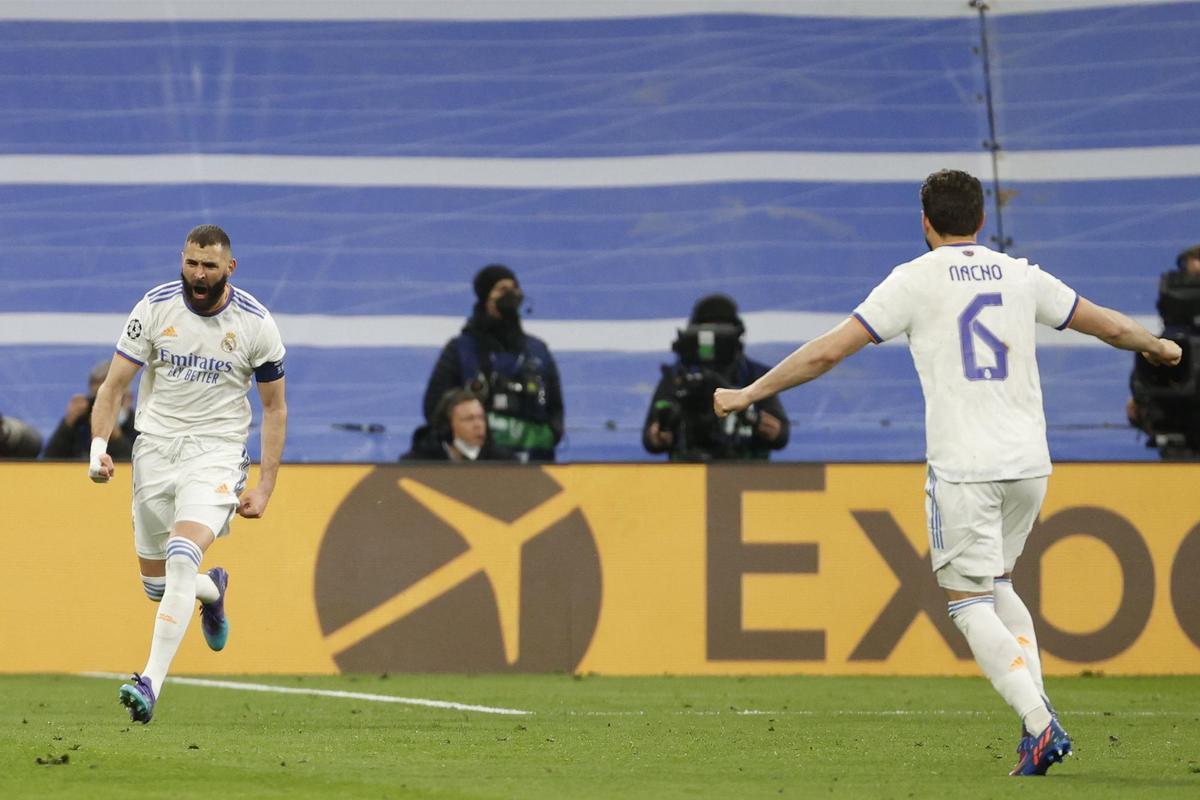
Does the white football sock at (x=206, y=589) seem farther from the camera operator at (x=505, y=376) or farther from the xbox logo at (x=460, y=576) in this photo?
the camera operator at (x=505, y=376)

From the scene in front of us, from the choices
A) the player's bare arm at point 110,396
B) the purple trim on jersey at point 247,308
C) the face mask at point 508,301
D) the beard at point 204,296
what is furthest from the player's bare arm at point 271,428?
the face mask at point 508,301

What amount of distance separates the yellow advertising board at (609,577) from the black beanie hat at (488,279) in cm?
139

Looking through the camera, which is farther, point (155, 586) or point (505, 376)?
point (505, 376)

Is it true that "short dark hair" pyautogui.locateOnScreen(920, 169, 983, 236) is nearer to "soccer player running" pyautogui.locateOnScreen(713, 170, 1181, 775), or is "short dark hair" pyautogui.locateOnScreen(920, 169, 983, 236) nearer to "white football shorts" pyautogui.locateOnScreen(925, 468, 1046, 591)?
"soccer player running" pyautogui.locateOnScreen(713, 170, 1181, 775)

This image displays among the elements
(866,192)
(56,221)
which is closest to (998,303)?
(866,192)

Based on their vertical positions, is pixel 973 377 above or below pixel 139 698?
above

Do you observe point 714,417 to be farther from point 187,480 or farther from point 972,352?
point 972,352

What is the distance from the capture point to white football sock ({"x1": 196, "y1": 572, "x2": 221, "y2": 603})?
27.5 ft

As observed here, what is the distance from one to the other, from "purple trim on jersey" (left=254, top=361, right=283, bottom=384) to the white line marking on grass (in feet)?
5.81

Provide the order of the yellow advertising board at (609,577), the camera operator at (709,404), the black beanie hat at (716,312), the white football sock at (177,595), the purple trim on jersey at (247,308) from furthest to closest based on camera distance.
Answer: the black beanie hat at (716,312), the camera operator at (709,404), the yellow advertising board at (609,577), the purple trim on jersey at (247,308), the white football sock at (177,595)

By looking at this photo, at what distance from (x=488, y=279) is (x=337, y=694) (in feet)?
11.0

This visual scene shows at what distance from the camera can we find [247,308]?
833cm

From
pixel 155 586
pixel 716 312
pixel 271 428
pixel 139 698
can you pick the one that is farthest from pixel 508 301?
pixel 139 698

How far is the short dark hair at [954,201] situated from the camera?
6.30m
